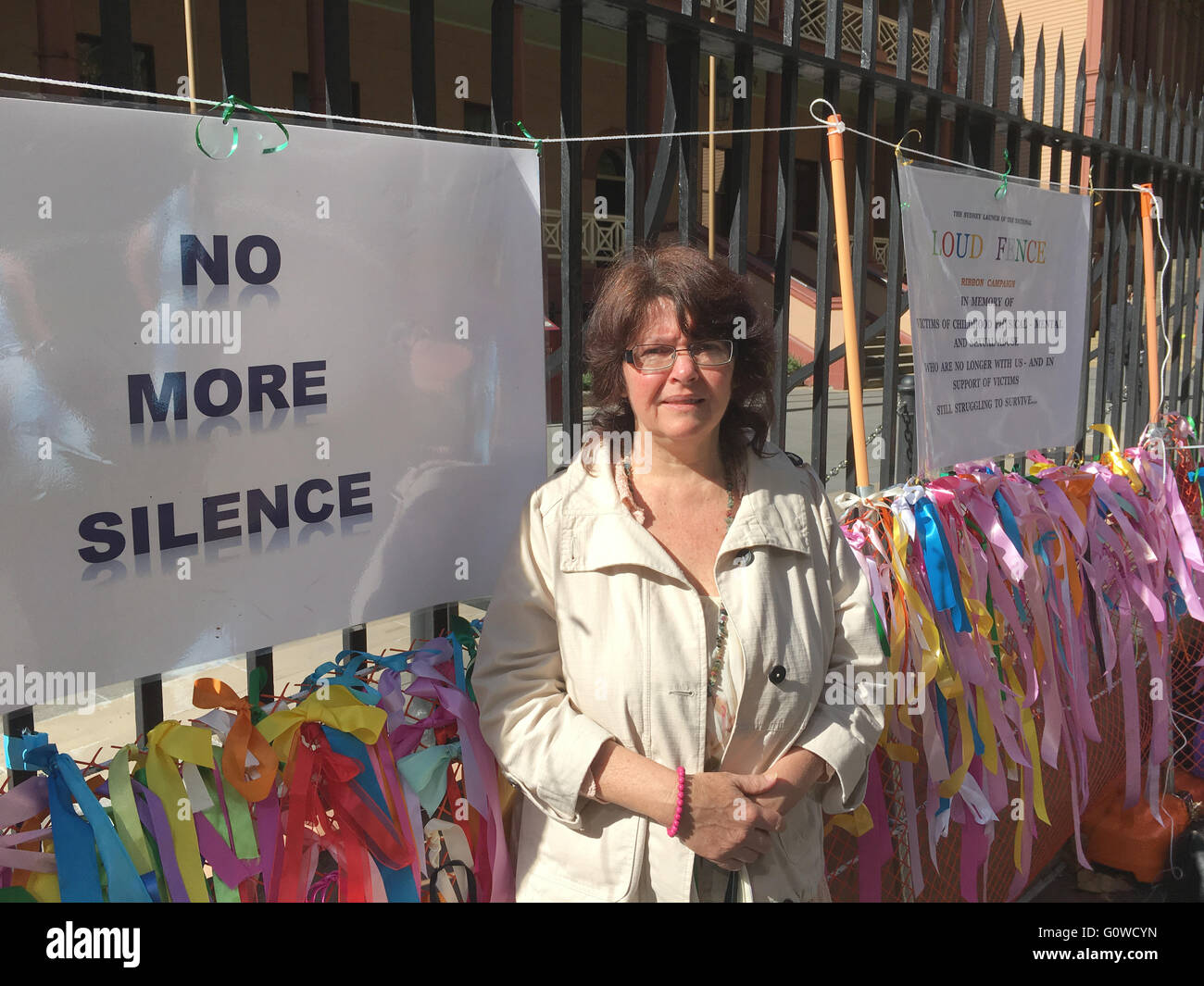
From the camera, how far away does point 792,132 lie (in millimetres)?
2691

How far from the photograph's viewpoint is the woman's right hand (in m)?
1.70

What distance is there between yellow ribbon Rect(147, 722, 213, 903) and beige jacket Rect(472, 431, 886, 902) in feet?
1.64

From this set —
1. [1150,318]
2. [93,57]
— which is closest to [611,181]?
[93,57]

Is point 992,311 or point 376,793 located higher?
point 992,311

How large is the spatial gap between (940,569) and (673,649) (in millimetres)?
1207

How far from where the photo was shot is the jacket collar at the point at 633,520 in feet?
5.86

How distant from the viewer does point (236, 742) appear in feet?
5.41

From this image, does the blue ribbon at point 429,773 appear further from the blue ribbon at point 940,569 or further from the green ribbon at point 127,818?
the blue ribbon at point 940,569

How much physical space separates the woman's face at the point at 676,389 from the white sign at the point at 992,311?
1.26 m

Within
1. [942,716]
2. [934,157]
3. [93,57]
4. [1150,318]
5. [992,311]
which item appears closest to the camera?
[942,716]

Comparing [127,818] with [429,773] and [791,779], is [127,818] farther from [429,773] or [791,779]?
[791,779]

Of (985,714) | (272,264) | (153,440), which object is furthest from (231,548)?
(985,714)

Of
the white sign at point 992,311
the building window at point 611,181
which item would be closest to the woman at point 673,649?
the white sign at point 992,311

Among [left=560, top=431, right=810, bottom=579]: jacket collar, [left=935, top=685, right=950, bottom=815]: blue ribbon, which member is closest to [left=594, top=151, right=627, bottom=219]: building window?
[left=935, top=685, right=950, bottom=815]: blue ribbon
